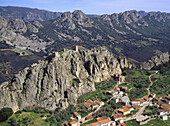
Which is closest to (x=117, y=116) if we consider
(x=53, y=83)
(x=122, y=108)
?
(x=122, y=108)

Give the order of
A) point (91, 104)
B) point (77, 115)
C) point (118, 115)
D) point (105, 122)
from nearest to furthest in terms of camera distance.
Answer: point (105, 122)
point (118, 115)
point (77, 115)
point (91, 104)

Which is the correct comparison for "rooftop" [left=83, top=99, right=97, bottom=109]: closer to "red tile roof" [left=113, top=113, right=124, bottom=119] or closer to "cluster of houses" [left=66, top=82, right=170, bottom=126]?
"cluster of houses" [left=66, top=82, right=170, bottom=126]

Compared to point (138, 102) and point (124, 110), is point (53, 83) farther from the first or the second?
point (138, 102)

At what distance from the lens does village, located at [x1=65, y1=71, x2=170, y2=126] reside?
7479 centimetres

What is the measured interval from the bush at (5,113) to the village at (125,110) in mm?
23813

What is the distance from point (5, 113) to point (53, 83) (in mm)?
27145

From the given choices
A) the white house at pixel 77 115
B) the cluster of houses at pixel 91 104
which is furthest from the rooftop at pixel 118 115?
the white house at pixel 77 115

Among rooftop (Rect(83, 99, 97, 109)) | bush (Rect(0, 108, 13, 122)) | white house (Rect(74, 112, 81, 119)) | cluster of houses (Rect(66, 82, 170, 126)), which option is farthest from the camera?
rooftop (Rect(83, 99, 97, 109))

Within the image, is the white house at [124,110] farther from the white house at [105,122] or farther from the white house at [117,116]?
the white house at [105,122]

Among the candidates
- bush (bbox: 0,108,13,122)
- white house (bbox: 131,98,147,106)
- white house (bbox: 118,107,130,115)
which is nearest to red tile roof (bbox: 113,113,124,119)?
white house (bbox: 118,107,130,115)

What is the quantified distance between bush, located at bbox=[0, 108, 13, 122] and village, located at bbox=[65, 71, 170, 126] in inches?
938

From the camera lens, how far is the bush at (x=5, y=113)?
70312 millimetres

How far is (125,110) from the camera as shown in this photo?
266ft

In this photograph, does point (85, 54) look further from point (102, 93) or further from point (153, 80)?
point (153, 80)
